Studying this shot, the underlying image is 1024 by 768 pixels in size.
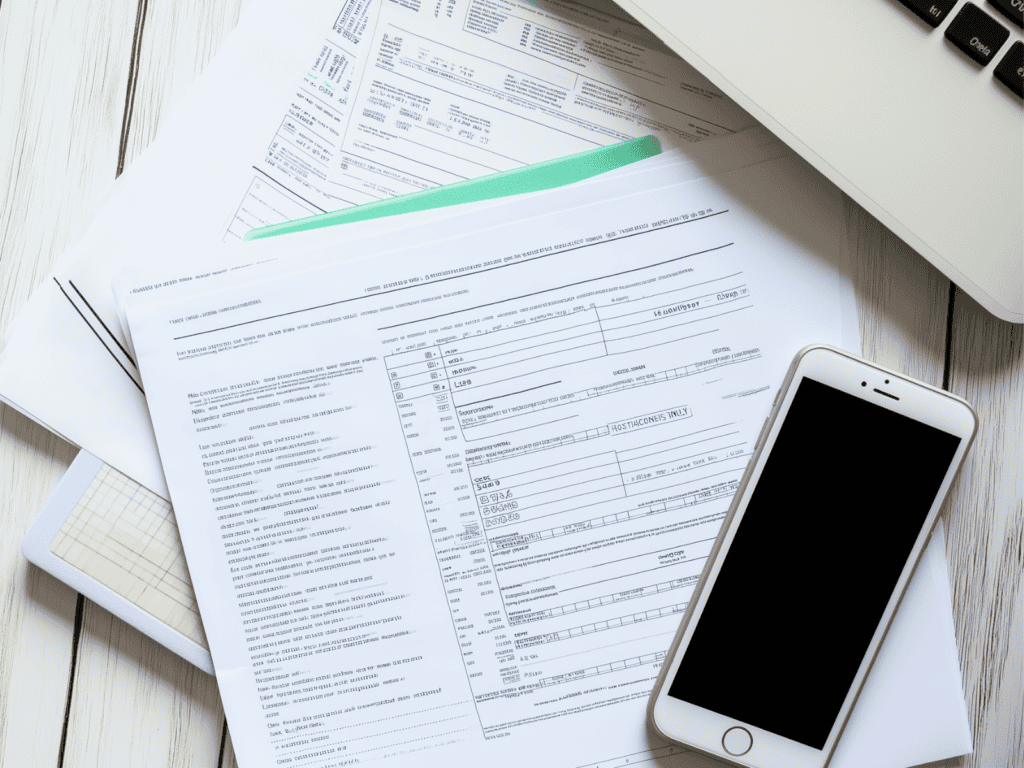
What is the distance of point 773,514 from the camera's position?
40 cm

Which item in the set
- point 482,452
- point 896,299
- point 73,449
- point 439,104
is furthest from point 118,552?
point 896,299

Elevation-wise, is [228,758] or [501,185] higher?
[501,185]

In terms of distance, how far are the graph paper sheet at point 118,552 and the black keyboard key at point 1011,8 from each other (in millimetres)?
502

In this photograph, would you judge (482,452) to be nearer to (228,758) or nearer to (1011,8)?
(228,758)

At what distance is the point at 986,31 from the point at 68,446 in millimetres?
530

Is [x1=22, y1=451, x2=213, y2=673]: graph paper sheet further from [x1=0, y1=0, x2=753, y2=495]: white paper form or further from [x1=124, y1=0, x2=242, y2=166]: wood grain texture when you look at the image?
[x1=124, y1=0, x2=242, y2=166]: wood grain texture

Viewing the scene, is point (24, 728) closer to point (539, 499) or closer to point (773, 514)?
point (539, 499)

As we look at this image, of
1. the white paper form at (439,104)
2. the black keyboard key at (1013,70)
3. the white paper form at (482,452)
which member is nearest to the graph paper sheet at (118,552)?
the white paper form at (482,452)

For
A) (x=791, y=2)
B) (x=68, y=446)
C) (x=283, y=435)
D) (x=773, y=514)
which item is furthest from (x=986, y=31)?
(x=68, y=446)

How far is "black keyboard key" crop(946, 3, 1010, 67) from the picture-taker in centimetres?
34

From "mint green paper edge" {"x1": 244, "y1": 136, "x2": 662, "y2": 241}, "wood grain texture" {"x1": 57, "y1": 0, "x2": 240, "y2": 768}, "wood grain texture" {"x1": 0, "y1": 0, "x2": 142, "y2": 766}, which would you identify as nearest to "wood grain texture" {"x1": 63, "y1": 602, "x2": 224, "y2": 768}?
"wood grain texture" {"x1": 57, "y1": 0, "x2": 240, "y2": 768}

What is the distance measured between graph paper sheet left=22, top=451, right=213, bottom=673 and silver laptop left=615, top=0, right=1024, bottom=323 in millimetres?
385

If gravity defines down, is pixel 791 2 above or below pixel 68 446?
above

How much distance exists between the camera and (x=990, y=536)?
1.38 ft
